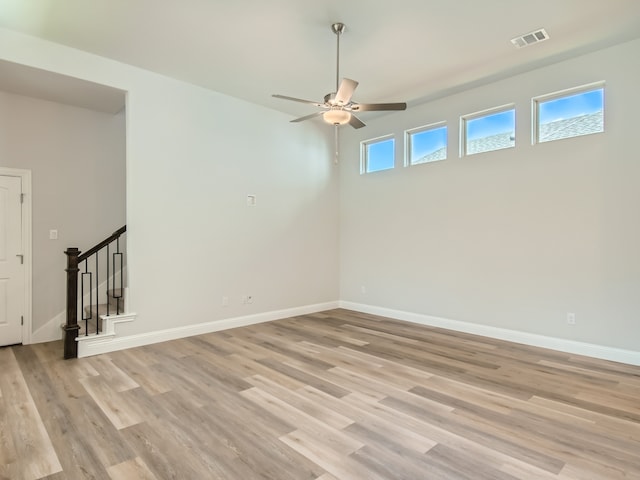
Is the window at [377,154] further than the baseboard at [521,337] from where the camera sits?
Yes

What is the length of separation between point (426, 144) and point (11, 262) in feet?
19.0

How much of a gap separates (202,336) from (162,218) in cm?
162

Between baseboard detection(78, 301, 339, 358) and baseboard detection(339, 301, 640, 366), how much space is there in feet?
4.94

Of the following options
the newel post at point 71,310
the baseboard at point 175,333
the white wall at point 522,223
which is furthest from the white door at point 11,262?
the white wall at point 522,223

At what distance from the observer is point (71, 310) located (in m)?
4.05

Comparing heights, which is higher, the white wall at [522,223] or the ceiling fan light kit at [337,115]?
the ceiling fan light kit at [337,115]

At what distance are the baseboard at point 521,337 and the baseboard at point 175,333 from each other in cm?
150

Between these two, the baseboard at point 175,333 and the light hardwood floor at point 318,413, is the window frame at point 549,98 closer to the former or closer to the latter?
the light hardwood floor at point 318,413

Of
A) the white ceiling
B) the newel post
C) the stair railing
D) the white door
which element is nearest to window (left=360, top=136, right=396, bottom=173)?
the white ceiling

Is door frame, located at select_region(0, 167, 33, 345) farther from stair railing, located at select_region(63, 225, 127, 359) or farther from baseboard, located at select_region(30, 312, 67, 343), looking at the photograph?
stair railing, located at select_region(63, 225, 127, 359)

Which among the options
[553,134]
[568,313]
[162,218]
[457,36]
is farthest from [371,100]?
[568,313]

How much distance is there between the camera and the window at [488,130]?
4.74 m

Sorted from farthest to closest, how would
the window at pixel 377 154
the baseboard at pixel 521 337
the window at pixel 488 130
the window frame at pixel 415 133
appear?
the window at pixel 377 154 < the window frame at pixel 415 133 < the window at pixel 488 130 < the baseboard at pixel 521 337

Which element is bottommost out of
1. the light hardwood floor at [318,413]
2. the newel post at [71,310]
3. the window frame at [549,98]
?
the light hardwood floor at [318,413]
